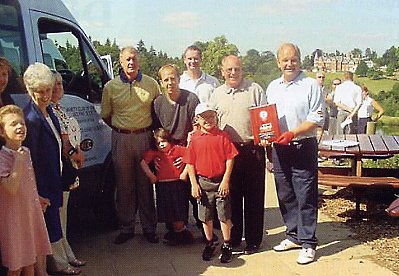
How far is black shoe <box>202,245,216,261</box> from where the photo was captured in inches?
201

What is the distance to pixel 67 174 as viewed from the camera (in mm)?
4551

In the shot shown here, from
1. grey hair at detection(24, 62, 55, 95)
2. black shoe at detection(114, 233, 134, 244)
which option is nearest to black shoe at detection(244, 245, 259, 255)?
black shoe at detection(114, 233, 134, 244)

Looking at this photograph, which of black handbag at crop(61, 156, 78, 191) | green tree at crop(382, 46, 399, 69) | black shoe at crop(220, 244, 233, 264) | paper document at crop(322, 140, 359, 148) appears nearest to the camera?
black handbag at crop(61, 156, 78, 191)

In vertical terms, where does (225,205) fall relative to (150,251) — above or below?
above

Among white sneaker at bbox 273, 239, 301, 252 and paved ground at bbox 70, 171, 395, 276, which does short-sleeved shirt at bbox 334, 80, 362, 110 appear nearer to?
paved ground at bbox 70, 171, 395, 276

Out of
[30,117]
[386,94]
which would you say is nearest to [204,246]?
[30,117]

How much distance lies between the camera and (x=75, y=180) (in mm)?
4625

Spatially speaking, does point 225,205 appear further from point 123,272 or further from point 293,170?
point 123,272

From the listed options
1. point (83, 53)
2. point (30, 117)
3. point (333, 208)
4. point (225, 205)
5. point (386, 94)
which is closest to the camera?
point (30, 117)

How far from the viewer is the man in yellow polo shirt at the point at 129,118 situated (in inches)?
211

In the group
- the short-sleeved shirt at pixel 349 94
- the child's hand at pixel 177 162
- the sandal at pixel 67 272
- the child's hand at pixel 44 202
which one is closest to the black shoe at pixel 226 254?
the child's hand at pixel 177 162

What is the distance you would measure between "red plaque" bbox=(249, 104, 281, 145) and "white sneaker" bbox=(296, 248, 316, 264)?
1.07 m

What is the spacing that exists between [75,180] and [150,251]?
1.20 meters

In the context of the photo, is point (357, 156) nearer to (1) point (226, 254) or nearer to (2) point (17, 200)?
(1) point (226, 254)
